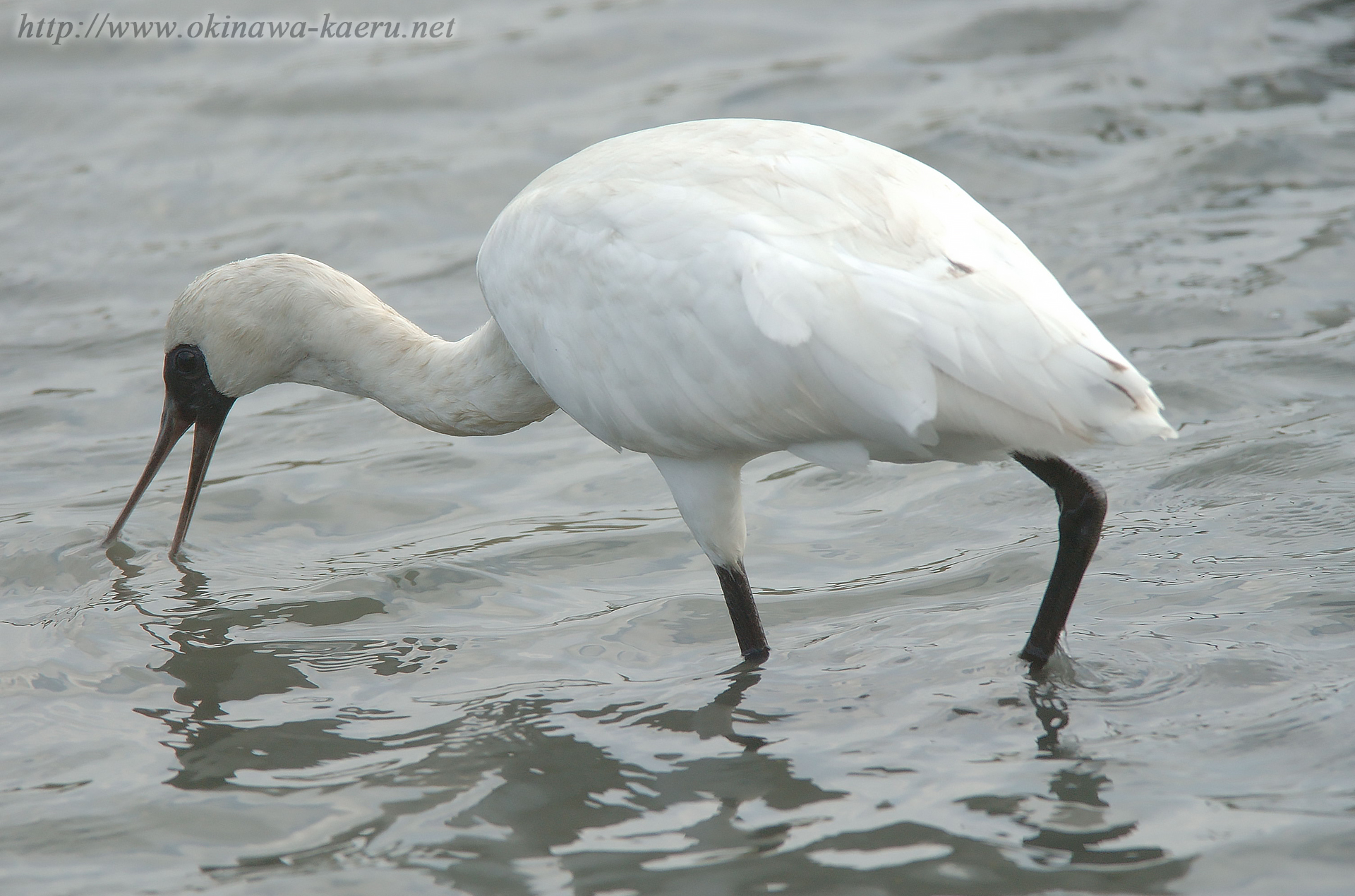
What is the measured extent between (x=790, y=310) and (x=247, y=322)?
2284mm

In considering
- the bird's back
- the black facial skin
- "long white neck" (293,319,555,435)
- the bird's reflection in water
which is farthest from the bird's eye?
the bird's back

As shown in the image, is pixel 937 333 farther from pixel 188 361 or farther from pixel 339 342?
pixel 188 361

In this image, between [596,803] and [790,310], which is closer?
[790,310]

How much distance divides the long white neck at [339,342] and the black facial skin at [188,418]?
119 millimetres

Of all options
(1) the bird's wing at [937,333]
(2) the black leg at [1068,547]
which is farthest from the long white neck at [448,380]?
(2) the black leg at [1068,547]

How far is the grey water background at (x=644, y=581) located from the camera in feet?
13.1

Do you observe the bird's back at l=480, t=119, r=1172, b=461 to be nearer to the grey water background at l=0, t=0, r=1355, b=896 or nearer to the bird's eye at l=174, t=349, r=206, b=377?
the grey water background at l=0, t=0, r=1355, b=896

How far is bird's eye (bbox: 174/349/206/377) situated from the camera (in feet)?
18.0

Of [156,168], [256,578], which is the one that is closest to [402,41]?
[156,168]

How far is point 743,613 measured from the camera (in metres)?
4.95

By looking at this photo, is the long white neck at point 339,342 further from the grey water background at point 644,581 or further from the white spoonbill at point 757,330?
the grey water background at point 644,581

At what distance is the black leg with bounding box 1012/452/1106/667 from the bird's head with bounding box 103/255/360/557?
2.66 metres

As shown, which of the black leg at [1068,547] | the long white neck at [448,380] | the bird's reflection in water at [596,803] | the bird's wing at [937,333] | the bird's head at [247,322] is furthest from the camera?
the bird's head at [247,322]

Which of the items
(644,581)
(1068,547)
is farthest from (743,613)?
(1068,547)
